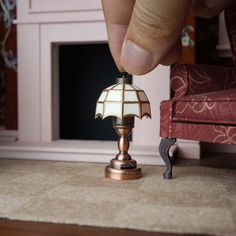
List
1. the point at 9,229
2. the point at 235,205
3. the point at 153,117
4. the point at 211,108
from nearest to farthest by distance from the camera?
the point at 9,229
the point at 235,205
the point at 211,108
the point at 153,117

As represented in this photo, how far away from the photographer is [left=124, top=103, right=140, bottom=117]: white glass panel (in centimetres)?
142

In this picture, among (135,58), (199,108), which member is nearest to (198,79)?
(199,108)

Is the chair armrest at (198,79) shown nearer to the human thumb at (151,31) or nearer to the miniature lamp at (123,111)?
the miniature lamp at (123,111)

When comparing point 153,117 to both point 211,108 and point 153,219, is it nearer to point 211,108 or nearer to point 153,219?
point 211,108

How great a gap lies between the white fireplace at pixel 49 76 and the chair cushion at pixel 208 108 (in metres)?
0.60

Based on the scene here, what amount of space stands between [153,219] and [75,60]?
1654 millimetres

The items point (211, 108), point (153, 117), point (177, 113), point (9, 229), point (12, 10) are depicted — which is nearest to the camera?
point (9, 229)

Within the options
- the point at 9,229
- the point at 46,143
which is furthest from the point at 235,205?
the point at 46,143

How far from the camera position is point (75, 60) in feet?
7.99

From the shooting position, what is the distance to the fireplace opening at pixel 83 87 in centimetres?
240

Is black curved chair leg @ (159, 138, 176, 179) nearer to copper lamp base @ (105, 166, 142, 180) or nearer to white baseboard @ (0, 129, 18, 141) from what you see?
copper lamp base @ (105, 166, 142, 180)

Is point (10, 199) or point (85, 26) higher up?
point (85, 26)

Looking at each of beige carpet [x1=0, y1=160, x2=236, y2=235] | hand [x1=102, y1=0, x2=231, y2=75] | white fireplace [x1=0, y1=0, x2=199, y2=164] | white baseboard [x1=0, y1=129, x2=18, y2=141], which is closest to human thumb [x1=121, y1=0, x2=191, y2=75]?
hand [x1=102, y1=0, x2=231, y2=75]

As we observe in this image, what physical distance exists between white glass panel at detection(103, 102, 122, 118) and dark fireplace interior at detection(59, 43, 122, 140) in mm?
960
